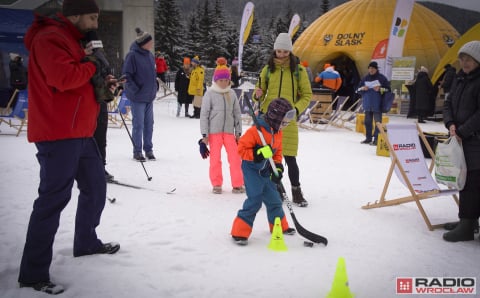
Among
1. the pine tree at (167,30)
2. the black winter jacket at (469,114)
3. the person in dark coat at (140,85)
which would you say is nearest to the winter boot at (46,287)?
the black winter jacket at (469,114)

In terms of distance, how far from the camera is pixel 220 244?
145 inches

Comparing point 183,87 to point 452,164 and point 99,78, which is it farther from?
point 99,78

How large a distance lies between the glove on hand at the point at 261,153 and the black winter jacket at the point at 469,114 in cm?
195

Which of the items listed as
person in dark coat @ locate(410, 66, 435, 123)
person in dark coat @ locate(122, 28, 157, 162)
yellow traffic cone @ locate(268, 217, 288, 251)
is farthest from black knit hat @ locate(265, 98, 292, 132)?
person in dark coat @ locate(410, 66, 435, 123)

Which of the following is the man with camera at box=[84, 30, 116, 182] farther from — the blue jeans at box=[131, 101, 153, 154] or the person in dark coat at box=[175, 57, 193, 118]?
the person in dark coat at box=[175, 57, 193, 118]

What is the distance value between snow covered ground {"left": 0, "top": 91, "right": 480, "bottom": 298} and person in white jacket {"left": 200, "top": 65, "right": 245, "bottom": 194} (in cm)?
28

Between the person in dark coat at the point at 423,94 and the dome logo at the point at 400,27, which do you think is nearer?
the dome logo at the point at 400,27

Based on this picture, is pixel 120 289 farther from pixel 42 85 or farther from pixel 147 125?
pixel 147 125

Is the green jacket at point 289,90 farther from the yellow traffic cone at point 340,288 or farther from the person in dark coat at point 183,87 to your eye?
the person in dark coat at point 183,87

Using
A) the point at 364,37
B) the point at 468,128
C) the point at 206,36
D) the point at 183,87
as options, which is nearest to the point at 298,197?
the point at 468,128

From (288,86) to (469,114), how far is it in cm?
193

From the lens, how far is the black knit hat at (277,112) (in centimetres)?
369

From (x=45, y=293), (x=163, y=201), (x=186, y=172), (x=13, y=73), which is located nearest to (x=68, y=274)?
(x=45, y=293)

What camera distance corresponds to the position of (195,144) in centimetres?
922
